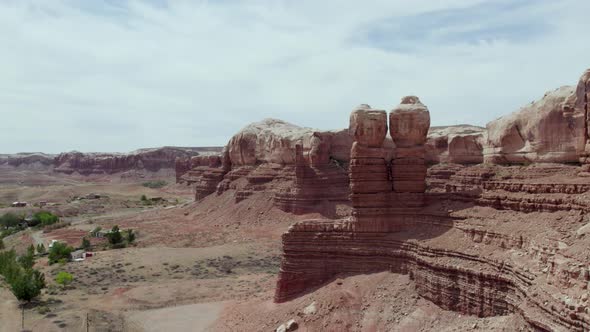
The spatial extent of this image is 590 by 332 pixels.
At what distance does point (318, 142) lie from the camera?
185 ft

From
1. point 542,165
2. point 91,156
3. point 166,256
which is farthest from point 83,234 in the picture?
point 91,156

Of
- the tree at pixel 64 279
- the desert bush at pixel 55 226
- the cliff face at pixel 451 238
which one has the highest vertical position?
the cliff face at pixel 451 238

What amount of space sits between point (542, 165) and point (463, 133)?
28.1 m

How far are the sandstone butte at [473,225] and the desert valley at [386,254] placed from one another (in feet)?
0.19

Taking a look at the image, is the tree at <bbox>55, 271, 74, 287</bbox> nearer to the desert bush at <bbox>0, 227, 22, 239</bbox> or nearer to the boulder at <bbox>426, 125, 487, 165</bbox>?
the desert bush at <bbox>0, 227, 22, 239</bbox>

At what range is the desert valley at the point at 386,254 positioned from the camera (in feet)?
50.5

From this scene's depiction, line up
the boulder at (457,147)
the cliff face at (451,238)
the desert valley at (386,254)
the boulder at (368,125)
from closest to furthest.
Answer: the cliff face at (451,238)
the desert valley at (386,254)
the boulder at (368,125)
the boulder at (457,147)

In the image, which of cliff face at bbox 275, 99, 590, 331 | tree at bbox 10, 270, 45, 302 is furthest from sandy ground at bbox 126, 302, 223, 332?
tree at bbox 10, 270, 45, 302

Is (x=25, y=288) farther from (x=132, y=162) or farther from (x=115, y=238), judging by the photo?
(x=132, y=162)

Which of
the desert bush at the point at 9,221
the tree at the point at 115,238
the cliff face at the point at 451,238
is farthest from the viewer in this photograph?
the desert bush at the point at 9,221

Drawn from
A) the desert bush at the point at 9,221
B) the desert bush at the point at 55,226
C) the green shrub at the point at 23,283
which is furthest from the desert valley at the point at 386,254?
the desert bush at the point at 9,221

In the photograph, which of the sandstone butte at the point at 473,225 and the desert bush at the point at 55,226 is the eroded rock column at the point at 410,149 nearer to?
the sandstone butte at the point at 473,225

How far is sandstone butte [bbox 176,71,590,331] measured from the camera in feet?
43.4

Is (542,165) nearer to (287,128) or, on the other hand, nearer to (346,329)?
(346,329)
